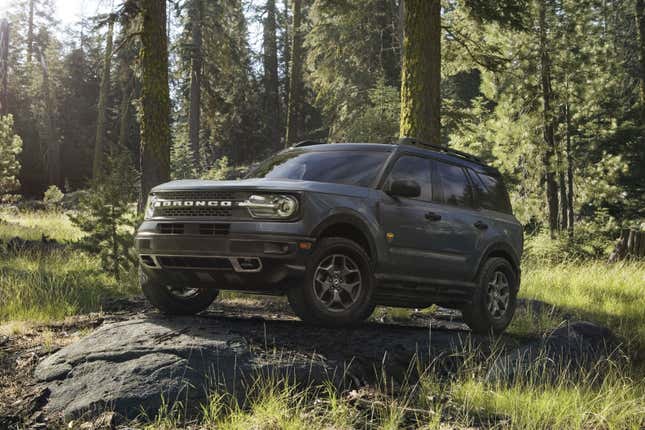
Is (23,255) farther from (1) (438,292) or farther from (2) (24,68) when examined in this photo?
(2) (24,68)

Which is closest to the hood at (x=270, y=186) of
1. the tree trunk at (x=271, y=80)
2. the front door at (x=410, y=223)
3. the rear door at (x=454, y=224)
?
the front door at (x=410, y=223)

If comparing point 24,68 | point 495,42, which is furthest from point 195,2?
point 24,68

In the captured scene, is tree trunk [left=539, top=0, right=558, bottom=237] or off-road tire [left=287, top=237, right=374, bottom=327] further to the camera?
tree trunk [left=539, top=0, right=558, bottom=237]

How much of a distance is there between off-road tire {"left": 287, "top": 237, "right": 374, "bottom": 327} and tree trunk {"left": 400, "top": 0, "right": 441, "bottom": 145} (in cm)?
491

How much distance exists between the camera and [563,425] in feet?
16.3

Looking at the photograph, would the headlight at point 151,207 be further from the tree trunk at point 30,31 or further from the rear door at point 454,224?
the tree trunk at point 30,31

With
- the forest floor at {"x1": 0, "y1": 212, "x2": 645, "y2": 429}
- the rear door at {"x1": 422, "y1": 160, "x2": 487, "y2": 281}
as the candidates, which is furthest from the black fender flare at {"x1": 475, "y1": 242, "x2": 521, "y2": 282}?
the forest floor at {"x1": 0, "y1": 212, "x2": 645, "y2": 429}

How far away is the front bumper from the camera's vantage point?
18.8ft

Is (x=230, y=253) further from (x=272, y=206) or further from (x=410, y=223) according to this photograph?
(x=410, y=223)

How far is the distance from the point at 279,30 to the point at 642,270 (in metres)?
39.0

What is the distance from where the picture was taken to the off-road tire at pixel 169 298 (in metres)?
6.89

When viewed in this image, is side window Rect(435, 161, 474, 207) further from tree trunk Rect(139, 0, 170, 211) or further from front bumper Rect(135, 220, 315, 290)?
A: tree trunk Rect(139, 0, 170, 211)

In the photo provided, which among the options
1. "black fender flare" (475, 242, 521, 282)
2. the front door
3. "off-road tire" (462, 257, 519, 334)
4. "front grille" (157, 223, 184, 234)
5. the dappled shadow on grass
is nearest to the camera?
"front grille" (157, 223, 184, 234)

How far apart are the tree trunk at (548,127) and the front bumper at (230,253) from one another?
53.8ft
